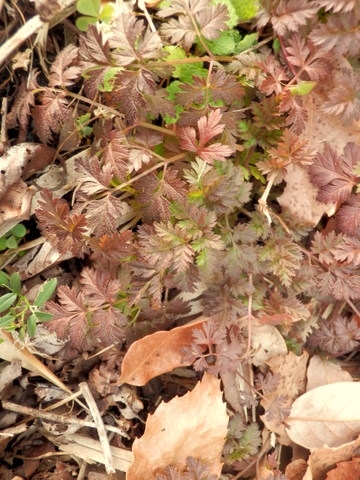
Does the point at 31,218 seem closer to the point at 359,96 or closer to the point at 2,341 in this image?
the point at 2,341

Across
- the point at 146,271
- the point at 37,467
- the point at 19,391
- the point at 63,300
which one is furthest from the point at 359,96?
the point at 37,467

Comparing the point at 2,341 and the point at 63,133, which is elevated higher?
the point at 63,133

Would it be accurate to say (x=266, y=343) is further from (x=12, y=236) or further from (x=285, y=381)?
(x=12, y=236)

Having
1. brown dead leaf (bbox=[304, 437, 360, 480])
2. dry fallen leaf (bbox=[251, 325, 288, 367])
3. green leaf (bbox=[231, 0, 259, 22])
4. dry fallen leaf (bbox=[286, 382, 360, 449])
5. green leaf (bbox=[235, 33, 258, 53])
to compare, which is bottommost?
brown dead leaf (bbox=[304, 437, 360, 480])

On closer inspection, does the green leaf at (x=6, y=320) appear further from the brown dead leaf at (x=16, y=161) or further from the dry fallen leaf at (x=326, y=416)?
the dry fallen leaf at (x=326, y=416)

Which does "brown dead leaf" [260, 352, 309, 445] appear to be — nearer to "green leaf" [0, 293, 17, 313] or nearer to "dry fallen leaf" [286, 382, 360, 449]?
"dry fallen leaf" [286, 382, 360, 449]

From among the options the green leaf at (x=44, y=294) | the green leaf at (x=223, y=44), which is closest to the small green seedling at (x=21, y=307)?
the green leaf at (x=44, y=294)

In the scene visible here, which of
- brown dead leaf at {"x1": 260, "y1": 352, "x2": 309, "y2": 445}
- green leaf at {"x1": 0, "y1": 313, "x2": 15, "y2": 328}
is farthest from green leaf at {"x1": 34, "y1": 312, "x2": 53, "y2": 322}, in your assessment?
brown dead leaf at {"x1": 260, "y1": 352, "x2": 309, "y2": 445}
